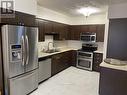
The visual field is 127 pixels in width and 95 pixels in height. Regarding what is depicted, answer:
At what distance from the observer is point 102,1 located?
2953 mm

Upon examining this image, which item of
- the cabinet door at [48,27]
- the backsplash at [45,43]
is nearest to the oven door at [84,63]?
the backsplash at [45,43]

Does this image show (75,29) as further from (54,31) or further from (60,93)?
(60,93)

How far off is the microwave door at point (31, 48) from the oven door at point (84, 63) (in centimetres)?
265

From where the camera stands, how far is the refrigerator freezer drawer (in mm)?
2357

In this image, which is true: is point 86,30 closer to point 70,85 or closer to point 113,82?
point 70,85

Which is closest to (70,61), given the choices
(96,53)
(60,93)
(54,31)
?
(96,53)

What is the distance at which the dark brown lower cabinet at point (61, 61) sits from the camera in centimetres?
408

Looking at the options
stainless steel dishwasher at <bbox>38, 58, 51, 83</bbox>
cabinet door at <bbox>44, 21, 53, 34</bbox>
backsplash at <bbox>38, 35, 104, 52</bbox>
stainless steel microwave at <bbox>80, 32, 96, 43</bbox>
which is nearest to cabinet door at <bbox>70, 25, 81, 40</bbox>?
stainless steel microwave at <bbox>80, 32, 96, 43</bbox>

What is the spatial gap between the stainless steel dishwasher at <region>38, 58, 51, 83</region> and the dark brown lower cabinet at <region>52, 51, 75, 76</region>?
0.36 m

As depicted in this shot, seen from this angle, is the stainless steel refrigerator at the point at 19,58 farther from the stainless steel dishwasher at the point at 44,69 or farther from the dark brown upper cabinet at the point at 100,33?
the dark brown upper cabinet at the point at 100,33

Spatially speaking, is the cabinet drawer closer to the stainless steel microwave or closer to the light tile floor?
the light tile floor

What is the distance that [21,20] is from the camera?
256 cm

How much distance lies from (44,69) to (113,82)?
2.04 metres

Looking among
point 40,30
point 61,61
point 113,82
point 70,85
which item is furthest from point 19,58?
point 61,61
